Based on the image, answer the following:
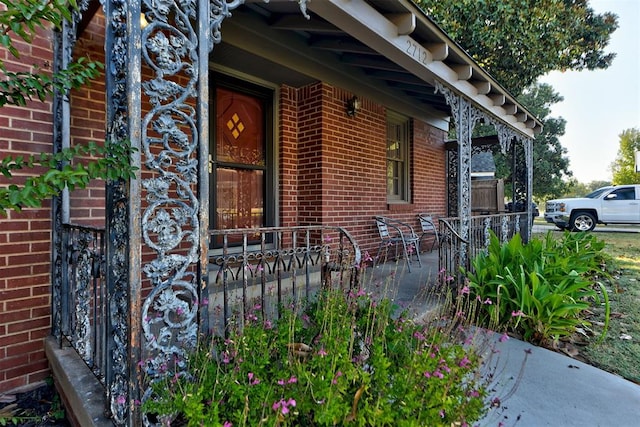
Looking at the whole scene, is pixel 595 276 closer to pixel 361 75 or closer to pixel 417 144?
pixel 417 144

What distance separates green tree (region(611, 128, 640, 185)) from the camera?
2255 centimetres

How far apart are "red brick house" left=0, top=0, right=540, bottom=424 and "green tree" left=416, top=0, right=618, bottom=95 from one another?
6.41 feet

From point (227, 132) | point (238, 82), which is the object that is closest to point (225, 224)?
point (227, 132)

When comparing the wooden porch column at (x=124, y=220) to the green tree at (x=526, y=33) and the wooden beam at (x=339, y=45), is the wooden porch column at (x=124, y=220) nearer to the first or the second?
the wooden beam at (x=339, y=45)

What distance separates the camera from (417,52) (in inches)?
122

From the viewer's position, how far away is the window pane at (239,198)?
12.6 feet

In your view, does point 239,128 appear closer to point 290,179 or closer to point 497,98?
point 290,179

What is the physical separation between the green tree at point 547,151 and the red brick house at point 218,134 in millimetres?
16024

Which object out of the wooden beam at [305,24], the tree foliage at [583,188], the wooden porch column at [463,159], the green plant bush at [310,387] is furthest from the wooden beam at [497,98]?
the tree foliage at [583,188]

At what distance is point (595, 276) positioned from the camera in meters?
5.22

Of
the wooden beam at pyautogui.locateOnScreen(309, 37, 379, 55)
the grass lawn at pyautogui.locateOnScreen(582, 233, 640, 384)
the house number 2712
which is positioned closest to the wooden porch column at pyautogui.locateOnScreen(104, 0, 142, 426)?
the house number 2712

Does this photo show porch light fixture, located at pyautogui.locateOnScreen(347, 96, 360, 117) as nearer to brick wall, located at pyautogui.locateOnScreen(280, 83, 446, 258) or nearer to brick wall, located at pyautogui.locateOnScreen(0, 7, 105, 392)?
brick wall, located at pyautogui.locateOnScreen(280, 83, 446, 258)

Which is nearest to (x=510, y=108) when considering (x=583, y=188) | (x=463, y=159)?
Result: (x=463, y=159)

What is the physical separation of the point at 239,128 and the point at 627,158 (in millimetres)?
29766
